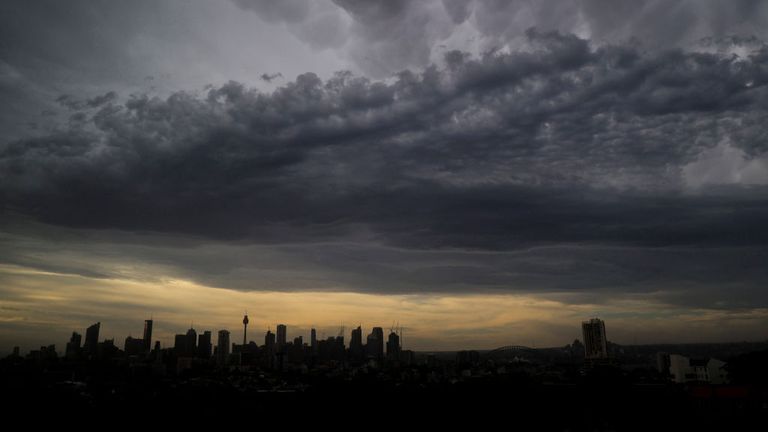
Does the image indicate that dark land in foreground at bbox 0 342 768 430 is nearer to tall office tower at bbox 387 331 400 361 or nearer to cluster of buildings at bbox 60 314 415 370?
cluster of buildings at bbox 60 314 415 370

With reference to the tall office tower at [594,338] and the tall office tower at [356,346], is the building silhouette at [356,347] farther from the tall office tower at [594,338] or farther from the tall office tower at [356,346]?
the tall office tower at [594,338]

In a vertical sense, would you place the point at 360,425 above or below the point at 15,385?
below

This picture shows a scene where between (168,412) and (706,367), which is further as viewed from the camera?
(706,367)

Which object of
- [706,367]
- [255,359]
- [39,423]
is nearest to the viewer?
[39,423]

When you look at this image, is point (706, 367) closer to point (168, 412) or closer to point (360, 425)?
point (360, 425)

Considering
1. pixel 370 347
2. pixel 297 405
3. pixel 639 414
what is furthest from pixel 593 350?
pixel 297 405

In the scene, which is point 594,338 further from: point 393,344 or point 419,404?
point 419,404

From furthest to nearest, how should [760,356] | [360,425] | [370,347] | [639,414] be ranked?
[370,347], [760,356], [639,414], [360,425]

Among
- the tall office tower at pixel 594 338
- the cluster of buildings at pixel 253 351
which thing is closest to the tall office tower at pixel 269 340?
the cluster of buildings at pixel 253 351
